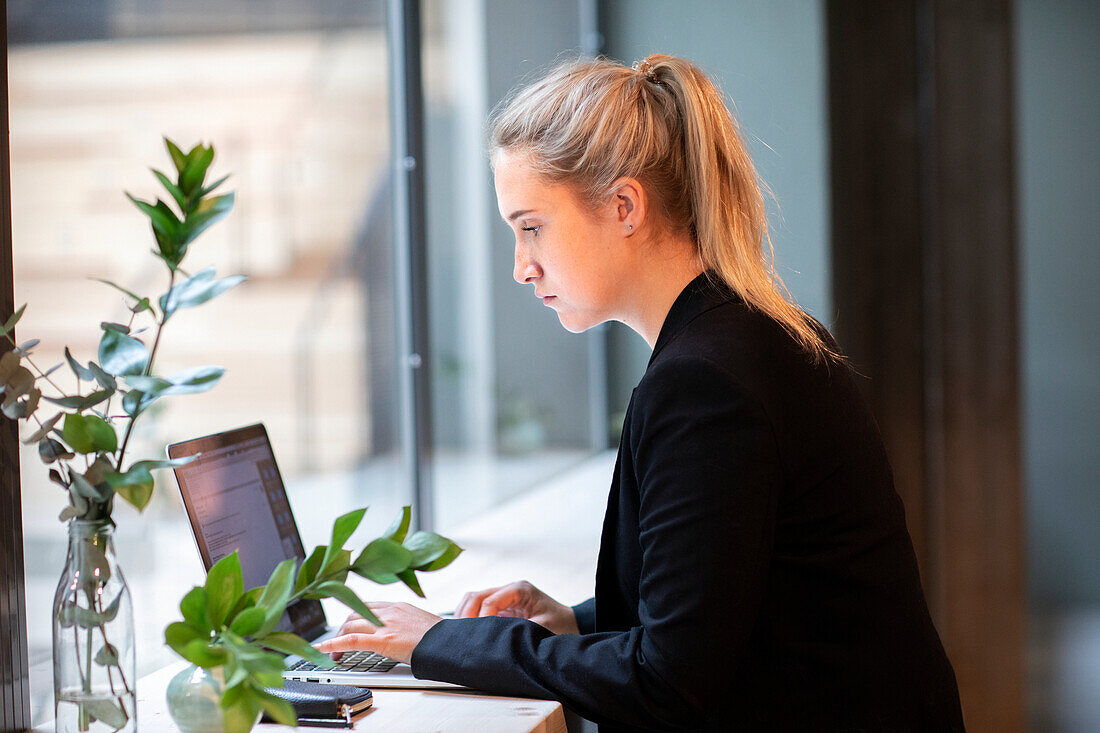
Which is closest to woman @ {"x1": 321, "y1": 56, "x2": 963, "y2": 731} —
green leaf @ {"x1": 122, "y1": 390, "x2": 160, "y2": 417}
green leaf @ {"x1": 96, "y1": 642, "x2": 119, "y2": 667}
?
green leaf @ {"x1": 96, "y1": 642, "x2": 119, "y2": 667}

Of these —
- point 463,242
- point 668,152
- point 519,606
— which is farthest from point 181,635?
point 463,242

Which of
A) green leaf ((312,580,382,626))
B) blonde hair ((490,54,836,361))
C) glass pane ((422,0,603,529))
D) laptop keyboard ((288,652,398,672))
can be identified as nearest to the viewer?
green leaf ((312,580,382,626))

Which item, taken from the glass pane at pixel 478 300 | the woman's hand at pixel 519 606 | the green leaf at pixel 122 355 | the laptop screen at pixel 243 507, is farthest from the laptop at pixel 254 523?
the glass pane at pixel 478 300

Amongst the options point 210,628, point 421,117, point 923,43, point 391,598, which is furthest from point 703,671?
point 421,117

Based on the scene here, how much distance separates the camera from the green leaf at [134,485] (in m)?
0.95

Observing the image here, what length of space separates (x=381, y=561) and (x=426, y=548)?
4 cm

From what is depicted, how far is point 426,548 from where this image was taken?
0.96 meters

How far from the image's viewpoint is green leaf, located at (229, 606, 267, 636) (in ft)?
2.85

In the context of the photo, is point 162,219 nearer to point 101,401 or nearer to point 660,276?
point 101,401

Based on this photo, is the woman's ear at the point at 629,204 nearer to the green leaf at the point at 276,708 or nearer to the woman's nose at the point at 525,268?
the woman's nose at the point at 525,268

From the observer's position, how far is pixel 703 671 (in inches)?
38.8

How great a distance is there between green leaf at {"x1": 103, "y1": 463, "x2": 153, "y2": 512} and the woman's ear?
558 mm

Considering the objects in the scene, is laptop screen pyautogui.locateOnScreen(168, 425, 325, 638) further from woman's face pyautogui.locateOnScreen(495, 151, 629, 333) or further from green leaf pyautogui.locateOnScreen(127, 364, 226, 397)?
woman's face pyautogui.locateOnScreen(495, 151, 629, 333)

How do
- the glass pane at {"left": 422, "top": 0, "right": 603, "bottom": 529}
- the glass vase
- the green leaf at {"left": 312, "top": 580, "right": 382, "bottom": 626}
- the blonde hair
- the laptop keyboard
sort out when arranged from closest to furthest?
the green leaf at {"left": 312, "top": 580, "right": 382, "bottom": 626} < the glass vase < the blonde hair < the laptop keyboard < the glass pane at {"left": 422, "top": 0, "right": 603, "bottom": 529}
